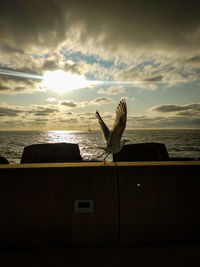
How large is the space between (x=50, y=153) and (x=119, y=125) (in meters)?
1.01

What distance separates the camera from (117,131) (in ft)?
9.11

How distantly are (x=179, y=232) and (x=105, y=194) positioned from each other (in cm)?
69

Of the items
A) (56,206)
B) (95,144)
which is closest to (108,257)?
(56,206)

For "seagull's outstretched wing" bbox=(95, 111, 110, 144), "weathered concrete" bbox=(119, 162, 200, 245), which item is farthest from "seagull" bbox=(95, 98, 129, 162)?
"weathered concrete" bbox=(119, 162, 200, 245)

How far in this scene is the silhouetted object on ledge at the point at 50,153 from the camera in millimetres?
2540

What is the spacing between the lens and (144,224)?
165 centimetres

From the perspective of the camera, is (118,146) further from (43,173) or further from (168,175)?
(43,173)

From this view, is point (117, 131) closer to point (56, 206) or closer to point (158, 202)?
point (158, 202)

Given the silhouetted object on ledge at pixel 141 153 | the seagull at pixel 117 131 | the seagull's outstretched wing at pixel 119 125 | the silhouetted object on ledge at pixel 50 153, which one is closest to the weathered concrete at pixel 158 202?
the seagull at pixel 117 131

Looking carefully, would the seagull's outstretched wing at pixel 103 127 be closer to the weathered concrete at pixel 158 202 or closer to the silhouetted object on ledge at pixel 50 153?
the silhouetted object on ledge at pixel 50 153

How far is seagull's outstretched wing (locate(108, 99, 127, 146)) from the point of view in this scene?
266cm

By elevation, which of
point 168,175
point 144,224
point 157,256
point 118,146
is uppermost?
point 118,146

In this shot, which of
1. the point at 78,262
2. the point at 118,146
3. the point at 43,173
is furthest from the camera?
the point at 118,146

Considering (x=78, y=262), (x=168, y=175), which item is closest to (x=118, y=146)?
(x=168, y=175)
